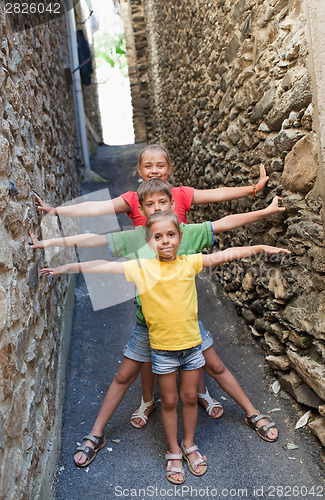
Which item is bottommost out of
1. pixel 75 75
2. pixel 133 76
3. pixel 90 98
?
pixel 90 98

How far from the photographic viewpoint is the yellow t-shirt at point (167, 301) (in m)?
1.74

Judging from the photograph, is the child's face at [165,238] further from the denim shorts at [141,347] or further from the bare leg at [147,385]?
the bare leg at [147,385]

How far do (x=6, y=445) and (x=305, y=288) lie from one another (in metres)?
1.62

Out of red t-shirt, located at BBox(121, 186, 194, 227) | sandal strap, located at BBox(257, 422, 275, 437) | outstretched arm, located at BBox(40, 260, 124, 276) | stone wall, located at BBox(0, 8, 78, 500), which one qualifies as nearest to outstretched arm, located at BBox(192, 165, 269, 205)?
red t-shirt, located at BBox(121, 186, 194, 227)

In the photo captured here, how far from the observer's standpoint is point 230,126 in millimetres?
2996

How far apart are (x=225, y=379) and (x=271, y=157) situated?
1350 mm

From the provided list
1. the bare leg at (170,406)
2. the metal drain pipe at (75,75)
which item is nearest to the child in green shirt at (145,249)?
the bare leg at (170,406)


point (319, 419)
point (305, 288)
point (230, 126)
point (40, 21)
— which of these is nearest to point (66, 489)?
point (319, 419)

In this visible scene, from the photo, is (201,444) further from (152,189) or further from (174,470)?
(152,189)

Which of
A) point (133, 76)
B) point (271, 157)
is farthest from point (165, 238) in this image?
point (133, 76)

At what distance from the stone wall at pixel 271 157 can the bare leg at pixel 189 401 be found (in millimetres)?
634

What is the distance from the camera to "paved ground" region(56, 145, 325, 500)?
5.91 ft

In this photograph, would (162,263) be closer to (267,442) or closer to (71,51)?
(267,442)

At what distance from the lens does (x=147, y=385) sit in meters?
2.20
